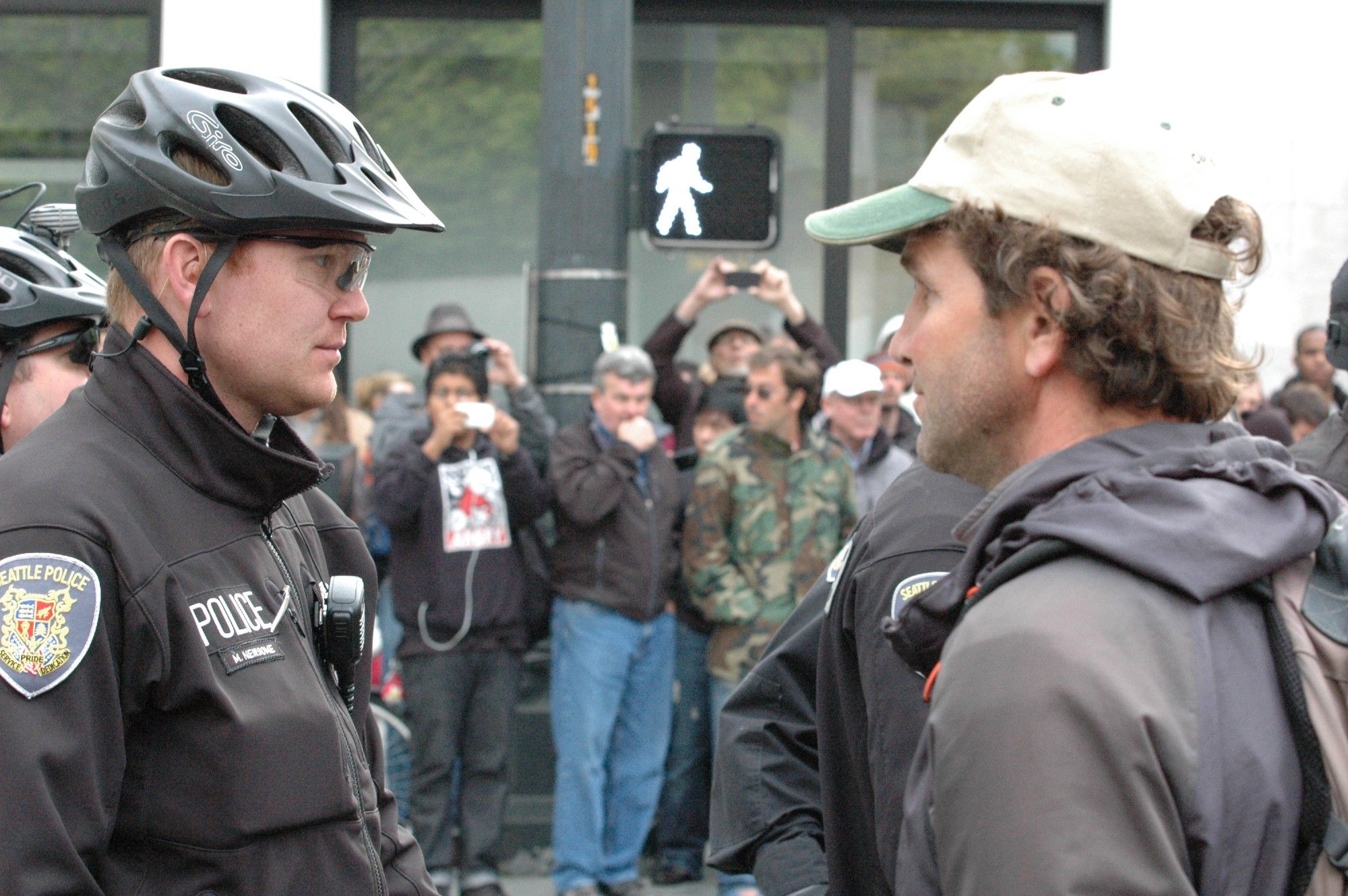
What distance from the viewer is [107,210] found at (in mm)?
2227

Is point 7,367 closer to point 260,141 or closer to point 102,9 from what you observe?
point 260,141

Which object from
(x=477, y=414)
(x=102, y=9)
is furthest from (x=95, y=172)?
(x=102, y=9)

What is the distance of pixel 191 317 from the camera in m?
2.16

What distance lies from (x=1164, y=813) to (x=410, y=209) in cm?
149

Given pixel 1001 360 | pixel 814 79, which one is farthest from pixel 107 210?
pixel 814 79

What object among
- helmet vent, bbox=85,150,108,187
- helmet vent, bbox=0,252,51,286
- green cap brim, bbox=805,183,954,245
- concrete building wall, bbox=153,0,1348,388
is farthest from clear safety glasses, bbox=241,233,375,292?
concrete building wall, bbox=153,0,1348,388

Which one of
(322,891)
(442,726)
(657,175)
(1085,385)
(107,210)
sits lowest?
(442,726)

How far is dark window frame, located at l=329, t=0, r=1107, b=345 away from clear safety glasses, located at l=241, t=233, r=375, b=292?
718 cm

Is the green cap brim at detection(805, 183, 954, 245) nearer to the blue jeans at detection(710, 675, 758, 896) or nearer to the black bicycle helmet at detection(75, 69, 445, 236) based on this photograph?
the black bicycle helmet at detection(75, 69, 445, 236)

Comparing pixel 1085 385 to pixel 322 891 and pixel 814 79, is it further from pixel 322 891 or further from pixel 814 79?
pixel 814 79

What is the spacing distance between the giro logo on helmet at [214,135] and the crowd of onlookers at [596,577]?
4155 mm

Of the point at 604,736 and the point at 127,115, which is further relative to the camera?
the point at 604,736

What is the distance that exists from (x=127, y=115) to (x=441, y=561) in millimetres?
4245

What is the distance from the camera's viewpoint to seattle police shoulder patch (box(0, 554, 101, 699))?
183 cm
